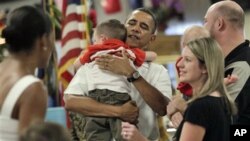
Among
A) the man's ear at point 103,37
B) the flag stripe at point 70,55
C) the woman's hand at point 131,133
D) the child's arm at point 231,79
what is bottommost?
the woman's hand at point 131,133

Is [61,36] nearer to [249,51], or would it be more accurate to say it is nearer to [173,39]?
[249,51]

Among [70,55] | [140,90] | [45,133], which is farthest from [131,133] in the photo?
[70,55]

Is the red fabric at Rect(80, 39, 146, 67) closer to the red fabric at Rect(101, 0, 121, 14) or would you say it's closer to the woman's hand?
the woman's hand

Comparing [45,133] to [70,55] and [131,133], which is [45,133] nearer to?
[131,133]

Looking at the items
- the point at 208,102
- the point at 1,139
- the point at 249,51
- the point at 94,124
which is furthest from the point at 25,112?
the point at 249,51

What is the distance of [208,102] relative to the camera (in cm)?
221

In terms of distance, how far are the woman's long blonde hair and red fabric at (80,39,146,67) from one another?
1.98 feet

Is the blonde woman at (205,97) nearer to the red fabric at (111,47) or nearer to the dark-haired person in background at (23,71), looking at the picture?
the red fabric at (111,47)

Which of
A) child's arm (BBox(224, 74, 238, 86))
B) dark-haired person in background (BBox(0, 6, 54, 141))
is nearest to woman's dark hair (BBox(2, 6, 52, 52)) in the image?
dark-haired person in background (BBox(0, 6, 54, 141))

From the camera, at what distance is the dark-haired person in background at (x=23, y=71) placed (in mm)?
1898

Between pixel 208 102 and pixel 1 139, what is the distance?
0.86 m

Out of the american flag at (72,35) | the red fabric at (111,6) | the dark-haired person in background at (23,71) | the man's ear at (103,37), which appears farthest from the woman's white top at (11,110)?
→ the red fabric at (111,6)

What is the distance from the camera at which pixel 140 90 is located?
9.21 feet

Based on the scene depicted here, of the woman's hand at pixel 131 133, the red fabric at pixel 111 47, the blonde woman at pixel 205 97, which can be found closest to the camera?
the blonde woman at pixel 205 97
